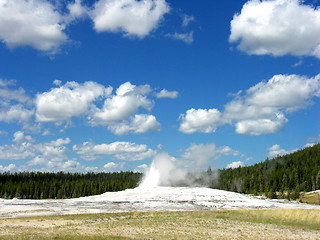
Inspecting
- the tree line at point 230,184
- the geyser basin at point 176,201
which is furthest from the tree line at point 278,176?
the geyser basin at point 176,201

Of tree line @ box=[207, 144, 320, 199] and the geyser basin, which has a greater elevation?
tree line @ box=[207, 144, 320, 199]

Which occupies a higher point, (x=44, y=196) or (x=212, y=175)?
(x=212, y=175)

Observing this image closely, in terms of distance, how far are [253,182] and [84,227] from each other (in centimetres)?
14087

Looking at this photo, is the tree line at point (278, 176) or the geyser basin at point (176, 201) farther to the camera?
the tree line at point (278, 176)

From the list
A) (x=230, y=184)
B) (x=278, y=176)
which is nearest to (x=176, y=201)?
(x=230, y=184)

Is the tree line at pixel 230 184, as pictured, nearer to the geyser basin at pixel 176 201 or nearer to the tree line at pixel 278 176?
the tree line at pixel 278 176

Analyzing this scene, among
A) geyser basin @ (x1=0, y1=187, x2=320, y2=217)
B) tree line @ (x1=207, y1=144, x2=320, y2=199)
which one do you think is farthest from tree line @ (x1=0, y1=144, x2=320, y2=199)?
geyser basin @ (x1=0, y1=187, x2=320, y2=217)

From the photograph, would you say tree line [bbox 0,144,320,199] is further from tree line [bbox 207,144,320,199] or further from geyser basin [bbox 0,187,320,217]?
geyser basin [bbox 0,187,320,217]

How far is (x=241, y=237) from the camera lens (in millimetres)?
25234

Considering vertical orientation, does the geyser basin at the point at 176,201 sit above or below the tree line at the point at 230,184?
below

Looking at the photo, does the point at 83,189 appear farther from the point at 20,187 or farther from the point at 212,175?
the point at 212,175

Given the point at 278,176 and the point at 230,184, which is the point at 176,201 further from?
the point at 278,176

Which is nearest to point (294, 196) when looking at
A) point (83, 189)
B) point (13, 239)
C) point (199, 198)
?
point (199, 198)

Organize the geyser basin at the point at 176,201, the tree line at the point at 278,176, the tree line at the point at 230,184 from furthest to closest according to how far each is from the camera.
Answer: the tree line at the point at 230,184, the tree line at the point at 278,176, the geyser basin at the point at 176,201
